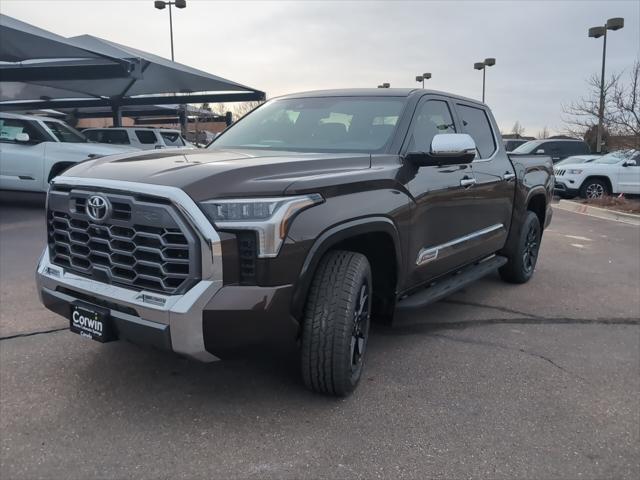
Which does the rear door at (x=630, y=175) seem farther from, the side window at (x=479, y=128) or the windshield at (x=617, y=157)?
the side window at (x=479, y=128)

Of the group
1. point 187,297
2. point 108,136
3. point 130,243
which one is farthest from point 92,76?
point 187,297

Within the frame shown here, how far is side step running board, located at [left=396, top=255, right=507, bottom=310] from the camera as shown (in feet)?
12.4

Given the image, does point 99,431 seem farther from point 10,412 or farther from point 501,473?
point 501,473

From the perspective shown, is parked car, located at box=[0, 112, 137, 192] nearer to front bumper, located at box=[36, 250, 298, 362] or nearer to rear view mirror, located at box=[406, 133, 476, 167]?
rear view mirror, located at box=[406, 133, 476, 167]

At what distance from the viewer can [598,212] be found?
12.9 meters

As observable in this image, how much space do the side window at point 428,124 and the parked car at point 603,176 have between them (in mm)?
11943

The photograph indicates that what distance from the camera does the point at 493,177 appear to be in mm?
4895

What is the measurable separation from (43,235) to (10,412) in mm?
5667

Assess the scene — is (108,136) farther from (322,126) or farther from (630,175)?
(630,175)

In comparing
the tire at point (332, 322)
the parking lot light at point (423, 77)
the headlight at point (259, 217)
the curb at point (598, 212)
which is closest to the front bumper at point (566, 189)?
Answer: the curb at point (598, 212)

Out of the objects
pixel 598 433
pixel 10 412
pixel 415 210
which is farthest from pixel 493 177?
pixel 10 412

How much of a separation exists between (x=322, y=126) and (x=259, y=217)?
1.66 meters

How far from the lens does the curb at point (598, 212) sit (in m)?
11.8

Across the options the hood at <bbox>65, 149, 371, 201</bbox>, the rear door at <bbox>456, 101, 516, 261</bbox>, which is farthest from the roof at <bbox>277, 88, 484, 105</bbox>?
the hood at <bbox>65, 149, 371, 201</bbox>
